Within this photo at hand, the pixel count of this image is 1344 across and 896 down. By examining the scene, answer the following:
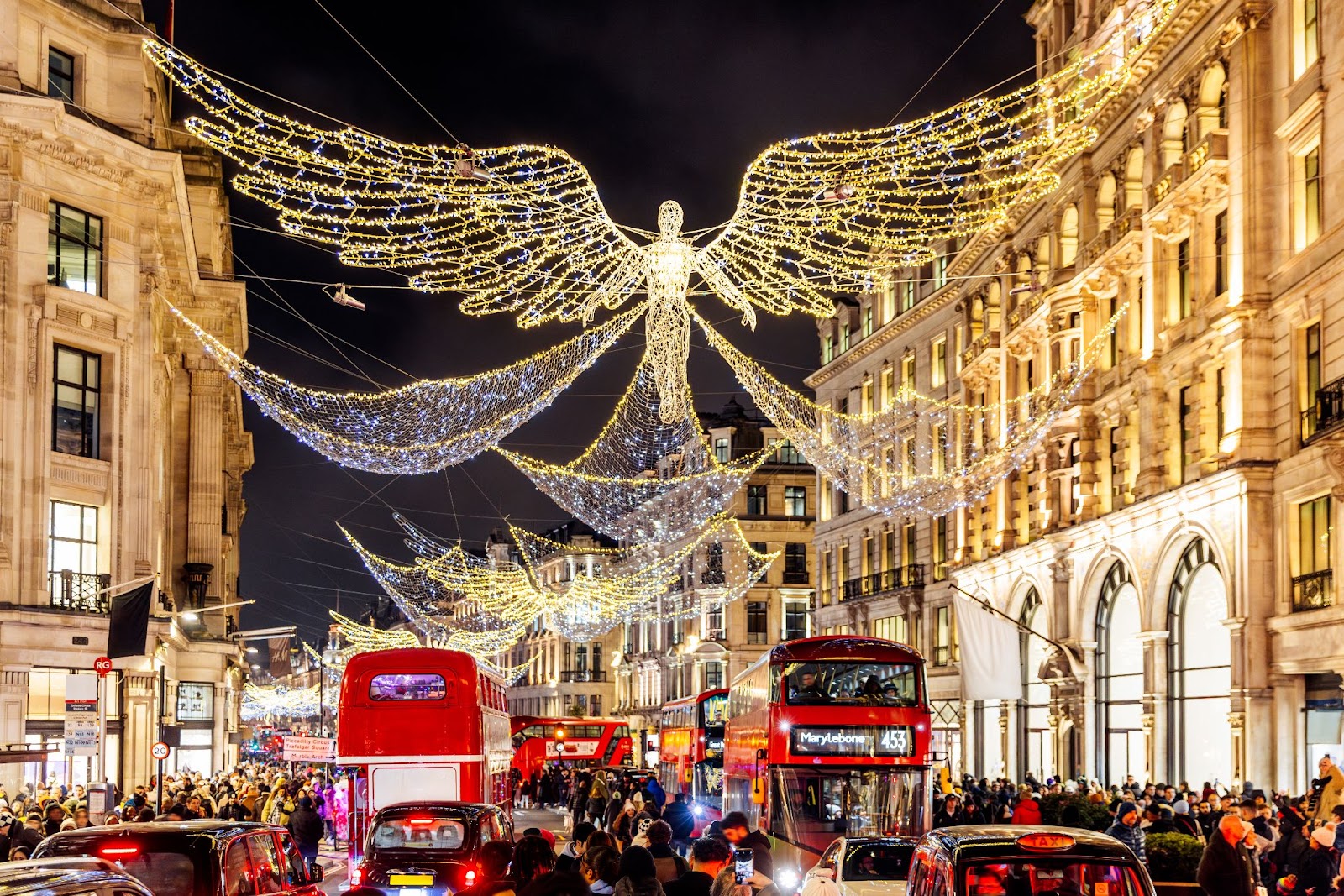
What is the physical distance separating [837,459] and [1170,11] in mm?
26907

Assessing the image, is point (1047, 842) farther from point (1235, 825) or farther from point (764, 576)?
point (764, 576)

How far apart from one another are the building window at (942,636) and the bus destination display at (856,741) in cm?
3130

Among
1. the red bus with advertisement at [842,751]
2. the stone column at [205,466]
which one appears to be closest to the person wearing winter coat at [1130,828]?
the red bus with advertisement at [842,751]

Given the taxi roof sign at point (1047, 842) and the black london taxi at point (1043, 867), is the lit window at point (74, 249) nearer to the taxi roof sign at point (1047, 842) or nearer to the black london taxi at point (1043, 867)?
A: the black london taxi at point (1043, 867)

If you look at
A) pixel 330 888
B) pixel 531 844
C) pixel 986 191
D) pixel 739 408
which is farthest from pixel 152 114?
pixel 739 408

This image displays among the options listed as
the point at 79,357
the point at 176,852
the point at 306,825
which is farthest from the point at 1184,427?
the point at 176,852

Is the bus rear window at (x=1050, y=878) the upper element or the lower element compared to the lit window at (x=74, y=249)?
lower

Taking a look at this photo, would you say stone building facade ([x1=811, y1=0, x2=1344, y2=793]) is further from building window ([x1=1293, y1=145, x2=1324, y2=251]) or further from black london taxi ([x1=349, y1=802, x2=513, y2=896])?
black london taxi ([x1=349, y1=802, x2=513, y2=896])

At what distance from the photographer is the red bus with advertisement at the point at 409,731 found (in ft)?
81.1

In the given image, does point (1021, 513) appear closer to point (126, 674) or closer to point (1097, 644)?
point (1097, 644)

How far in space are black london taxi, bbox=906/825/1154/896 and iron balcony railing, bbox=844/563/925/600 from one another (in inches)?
1872

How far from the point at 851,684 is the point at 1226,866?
9.86m

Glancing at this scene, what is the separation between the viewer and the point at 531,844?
11.0m

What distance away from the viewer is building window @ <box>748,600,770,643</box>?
9081 centimetres
